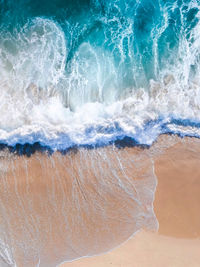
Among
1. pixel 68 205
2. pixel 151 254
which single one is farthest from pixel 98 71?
pixel 151 254

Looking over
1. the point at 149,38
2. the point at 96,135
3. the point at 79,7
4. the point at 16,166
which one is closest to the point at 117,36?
the point at 149,38

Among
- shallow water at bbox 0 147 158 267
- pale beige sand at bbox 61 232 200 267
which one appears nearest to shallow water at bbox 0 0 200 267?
shallow water at bbox 0 147 158 267

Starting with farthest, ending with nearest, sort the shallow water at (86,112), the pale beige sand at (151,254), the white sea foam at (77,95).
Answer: the white sea foam at (77,95) < the shallow water at (86,112) < the pale beige sand at (151,254)

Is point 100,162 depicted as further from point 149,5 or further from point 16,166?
point 149,5

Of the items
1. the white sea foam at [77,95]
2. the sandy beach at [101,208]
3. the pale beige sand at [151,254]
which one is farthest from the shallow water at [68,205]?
the white sea foam at [77,95]

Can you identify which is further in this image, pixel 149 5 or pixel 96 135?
pixel 149 5

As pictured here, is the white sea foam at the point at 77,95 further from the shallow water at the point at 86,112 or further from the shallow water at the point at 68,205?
the shallow water at the point at 68,205
